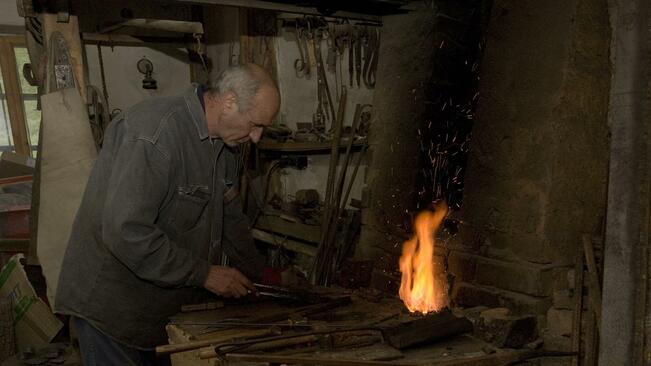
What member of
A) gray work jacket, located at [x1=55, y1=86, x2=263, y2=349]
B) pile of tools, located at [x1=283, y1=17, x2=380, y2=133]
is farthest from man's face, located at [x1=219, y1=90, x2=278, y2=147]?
pile of tools, located at [x1=283, y1=17, x2=380, y2=133]

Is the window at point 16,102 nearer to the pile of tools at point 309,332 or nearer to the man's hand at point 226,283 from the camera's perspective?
the man's hand at point 226,283

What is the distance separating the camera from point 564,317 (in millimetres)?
2941

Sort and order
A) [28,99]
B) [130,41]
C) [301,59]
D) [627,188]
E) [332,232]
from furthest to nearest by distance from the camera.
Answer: [28,99] < [130,41] < [301,59] < [332,232] < [627,188]

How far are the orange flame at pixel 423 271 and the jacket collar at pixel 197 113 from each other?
5.11ft

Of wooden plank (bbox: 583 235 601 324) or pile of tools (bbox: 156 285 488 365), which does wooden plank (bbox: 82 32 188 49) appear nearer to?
pile of tools (bbox: 156 285 488 365)

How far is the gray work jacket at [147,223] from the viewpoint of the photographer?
252 cm

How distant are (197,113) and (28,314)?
11.4 ft

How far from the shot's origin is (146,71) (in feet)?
21.2

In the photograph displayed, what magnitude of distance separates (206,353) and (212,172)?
0.94 metres

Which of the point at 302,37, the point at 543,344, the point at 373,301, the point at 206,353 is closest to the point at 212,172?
the point at 206,353

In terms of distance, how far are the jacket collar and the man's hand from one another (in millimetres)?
673

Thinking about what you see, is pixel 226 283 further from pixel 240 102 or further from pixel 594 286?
pixel 594 286

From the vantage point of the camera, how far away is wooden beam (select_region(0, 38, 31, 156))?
7328mm

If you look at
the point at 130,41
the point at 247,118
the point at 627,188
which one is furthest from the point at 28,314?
the point at 627,188
